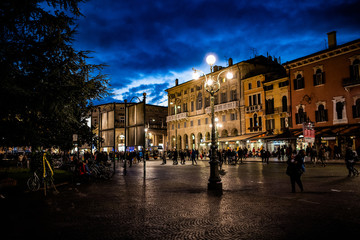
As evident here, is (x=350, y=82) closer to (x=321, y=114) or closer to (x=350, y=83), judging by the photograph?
(x=350, y=83)

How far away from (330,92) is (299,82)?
4.51 metres

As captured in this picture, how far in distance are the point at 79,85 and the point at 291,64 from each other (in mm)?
33345

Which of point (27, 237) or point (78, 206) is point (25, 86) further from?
point (27, 237)

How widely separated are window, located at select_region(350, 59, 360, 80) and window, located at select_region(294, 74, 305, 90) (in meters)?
6.08

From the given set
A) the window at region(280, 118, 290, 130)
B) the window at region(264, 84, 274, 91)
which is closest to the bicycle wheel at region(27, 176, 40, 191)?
the window at region(280, 118, 290, 130)

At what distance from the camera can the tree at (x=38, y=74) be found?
9.77m

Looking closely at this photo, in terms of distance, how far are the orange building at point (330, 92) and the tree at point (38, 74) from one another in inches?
1070

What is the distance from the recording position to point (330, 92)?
3400cm

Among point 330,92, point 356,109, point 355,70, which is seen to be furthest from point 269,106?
point 355,70

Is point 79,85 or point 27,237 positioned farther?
point 79,85

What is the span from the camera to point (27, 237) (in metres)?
5.25

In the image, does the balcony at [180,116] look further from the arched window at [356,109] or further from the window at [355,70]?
the arched window at [356,109]

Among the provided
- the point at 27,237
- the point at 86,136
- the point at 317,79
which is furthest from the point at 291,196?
the point at 317,79

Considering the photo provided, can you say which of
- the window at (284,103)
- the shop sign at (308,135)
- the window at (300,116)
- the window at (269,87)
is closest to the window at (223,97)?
the window at (269,87)
